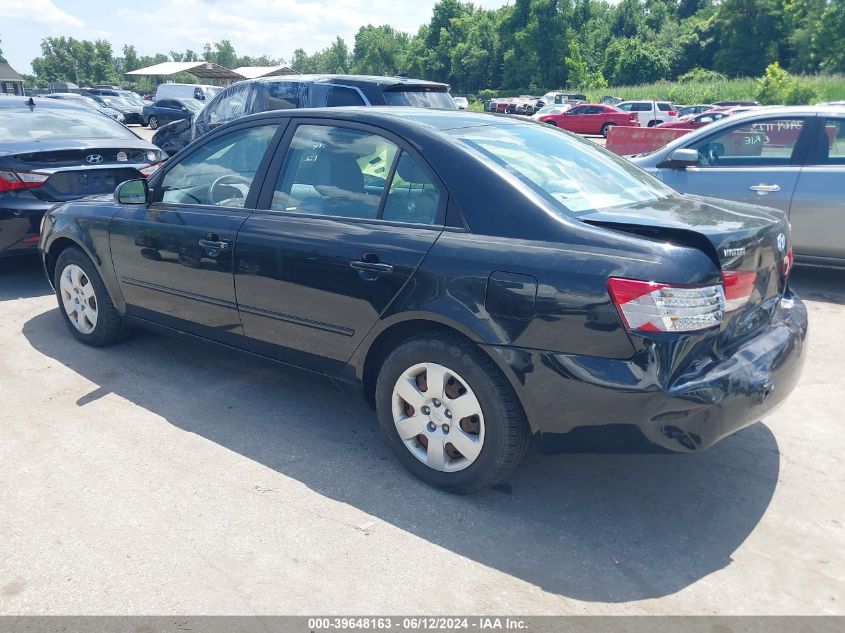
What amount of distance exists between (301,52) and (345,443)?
173 metres

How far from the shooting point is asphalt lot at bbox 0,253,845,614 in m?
2.60

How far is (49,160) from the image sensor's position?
21.3 feet

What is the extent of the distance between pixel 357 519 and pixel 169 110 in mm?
29545

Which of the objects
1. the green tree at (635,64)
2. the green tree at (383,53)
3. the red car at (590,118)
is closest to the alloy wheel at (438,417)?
the red car at (590,118)

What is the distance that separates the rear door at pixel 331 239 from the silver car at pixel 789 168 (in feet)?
12.1

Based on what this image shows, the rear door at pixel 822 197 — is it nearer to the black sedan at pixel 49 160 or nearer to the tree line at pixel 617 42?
the black sedan at pixel 49 160

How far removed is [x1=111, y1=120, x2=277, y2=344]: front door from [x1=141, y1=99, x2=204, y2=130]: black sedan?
2571 centimetres

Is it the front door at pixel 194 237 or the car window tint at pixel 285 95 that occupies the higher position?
the car window tint at pixel 285 95

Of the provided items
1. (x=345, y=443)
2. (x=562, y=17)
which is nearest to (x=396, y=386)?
(x=345, y=443)

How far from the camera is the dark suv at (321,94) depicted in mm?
8156

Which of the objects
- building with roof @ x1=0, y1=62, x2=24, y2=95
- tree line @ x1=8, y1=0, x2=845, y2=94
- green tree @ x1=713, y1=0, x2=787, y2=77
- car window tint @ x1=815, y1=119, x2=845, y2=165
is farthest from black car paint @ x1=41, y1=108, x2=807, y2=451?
building with roof @ x1=0, y1=62, x2=24, y2=95

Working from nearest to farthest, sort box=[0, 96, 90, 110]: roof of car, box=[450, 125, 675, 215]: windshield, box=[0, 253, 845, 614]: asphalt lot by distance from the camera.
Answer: box=[0, 253, 845, 614]: asphalt lot, box=[450, 125, 675, 215]: windshield, box=[0, 96, 90, 110]: roof of car

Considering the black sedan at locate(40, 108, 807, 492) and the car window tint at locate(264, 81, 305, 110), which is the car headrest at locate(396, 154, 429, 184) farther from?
the car window tint at locate(264, 81, 305, 110)

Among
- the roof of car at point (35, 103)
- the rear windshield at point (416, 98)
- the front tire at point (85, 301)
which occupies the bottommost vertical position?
the front tire at point (85, 301)
